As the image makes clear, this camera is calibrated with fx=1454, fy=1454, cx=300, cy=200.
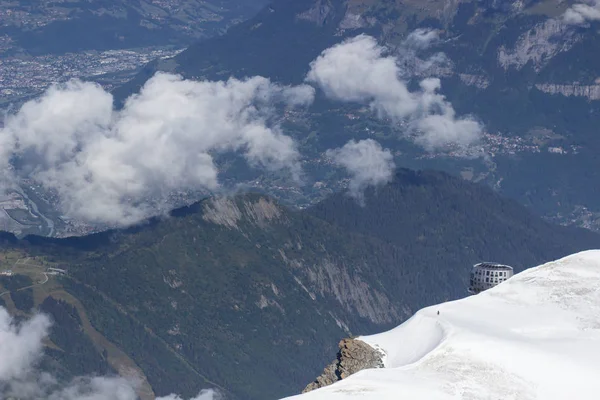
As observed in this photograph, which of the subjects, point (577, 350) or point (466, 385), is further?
point (577, 350)

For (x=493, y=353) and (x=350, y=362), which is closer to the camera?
(x=493, y=353)

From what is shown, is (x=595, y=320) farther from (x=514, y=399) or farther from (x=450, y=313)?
A: (x=514, y=399)

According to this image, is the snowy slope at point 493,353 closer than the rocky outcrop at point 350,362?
Yes

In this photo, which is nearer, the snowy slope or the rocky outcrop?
the snowy slope

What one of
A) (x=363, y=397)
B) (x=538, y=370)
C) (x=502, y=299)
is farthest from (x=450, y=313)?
(x=363, y=397)
